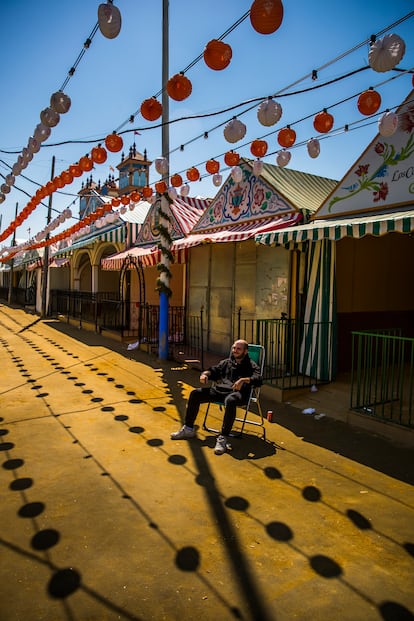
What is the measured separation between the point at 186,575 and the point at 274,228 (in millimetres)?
5728

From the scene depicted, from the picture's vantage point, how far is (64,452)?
4.18 metres

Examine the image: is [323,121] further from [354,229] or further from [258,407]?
[258,407]

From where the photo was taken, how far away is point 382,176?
19.1 feet

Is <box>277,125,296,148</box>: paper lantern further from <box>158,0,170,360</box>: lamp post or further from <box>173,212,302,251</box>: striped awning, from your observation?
<box>158,0,170,360</box>: lamp post

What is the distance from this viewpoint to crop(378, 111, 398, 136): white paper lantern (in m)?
4.81

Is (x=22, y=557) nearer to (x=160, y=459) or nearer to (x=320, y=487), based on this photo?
(x=160, y=459)

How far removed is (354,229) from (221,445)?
9.89 ft

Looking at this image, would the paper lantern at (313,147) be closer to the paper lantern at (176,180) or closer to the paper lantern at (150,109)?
the paper lantern at (150,109)

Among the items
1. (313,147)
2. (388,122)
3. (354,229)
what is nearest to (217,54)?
(388,122)

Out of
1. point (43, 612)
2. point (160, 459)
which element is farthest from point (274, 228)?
point (43, 612)

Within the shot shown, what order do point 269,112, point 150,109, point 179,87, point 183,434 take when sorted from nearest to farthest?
point 183,434 → point 179,87 → point 269,112 → point 150,109

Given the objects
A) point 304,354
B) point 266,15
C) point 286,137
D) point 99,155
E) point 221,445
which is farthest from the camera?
point 99,155

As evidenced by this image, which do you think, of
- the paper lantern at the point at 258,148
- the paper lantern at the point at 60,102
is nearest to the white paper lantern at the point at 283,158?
the paper lantern at the point at 258,148

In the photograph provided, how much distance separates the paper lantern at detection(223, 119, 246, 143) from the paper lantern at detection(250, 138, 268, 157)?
1.05 metres
